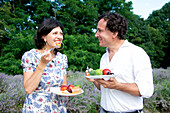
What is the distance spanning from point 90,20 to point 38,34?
1177 cm

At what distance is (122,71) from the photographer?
1.64 meters

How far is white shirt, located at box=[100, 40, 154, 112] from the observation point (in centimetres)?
148

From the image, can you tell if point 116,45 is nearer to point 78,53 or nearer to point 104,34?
point 104,34

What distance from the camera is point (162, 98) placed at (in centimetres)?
521

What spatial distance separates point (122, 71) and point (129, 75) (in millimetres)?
89

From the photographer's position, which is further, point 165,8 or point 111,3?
point 165,8

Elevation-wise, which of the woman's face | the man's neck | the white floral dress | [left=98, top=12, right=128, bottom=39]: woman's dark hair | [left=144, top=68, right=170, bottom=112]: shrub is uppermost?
[left=98, top=12, right=128, bottom=39]: woman's dark hair

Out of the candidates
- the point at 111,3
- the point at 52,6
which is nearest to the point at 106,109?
the point at 52,6

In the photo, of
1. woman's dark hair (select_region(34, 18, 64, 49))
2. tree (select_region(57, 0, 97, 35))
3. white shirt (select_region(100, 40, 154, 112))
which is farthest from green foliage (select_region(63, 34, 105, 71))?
white shirt (select_region(100, 40, 154, 112))

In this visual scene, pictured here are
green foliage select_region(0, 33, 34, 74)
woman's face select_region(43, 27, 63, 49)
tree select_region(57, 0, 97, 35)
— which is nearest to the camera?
woman's face select_region(43, 27, 63, 49)

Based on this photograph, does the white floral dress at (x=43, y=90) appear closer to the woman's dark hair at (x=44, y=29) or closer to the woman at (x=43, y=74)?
the woman at (x=43, y=74)

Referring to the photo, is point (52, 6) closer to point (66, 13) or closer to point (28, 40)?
point (66, 13)

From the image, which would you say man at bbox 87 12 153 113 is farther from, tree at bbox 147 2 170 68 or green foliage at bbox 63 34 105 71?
→ tree at bbox 147 2 170 68

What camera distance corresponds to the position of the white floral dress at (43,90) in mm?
1915
